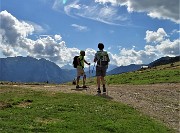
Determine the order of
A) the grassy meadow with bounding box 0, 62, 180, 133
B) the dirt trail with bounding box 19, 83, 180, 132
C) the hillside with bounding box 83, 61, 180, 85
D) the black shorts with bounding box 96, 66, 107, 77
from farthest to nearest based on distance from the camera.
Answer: the hillside with bounding box 83, 61, 180, 85
the black shorts with bounding box 96, 66, 107, 77
the dirt trail with bounding box 19, 83, 180, 132
the grassy meadow with bounding box 0, 62, 180, 133

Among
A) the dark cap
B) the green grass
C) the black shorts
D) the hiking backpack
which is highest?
the dark cap

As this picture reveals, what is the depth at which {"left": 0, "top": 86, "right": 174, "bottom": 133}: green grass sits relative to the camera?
59.6 ft

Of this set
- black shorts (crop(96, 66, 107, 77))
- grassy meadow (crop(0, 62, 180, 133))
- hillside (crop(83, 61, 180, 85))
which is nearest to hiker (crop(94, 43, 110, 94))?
black shorts (crop(96, 66, 107, 77))

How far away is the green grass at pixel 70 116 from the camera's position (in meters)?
18.2

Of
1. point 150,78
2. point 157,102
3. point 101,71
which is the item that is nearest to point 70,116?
point 157,102

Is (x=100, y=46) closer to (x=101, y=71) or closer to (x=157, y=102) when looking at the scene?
(x=101, y=71)

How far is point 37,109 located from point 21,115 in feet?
6.00

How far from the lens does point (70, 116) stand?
67.3ft

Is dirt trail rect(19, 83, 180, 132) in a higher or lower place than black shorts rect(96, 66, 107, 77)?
lower

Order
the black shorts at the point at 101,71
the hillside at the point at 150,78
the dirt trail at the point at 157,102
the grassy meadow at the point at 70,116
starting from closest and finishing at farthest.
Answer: the grassy meadow at the point at 70,116 < the dirt trail at the point at 157,102 < the black shorts at the point at 101,71 < the hillside at the point at 150,78

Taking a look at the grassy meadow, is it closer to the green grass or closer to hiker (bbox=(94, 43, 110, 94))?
the green grass

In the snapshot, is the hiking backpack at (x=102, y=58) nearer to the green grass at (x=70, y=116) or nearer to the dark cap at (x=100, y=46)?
the dark cap at (x=100, y=46)

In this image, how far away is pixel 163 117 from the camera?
23.2m

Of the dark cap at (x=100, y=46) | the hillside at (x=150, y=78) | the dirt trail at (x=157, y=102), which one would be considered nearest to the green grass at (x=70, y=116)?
the dirt trail at (x=157, y=102)
